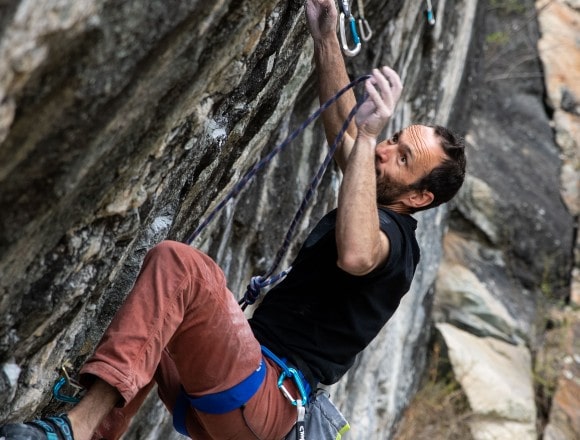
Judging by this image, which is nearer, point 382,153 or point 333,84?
point 382,153

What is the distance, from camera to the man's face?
3.40m

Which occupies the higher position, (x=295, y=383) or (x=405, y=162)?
(x=405, y=162)

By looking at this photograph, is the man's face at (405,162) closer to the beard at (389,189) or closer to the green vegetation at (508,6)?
the beard at (389,189)

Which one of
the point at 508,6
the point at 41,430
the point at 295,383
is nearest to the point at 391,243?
the point at 295,383

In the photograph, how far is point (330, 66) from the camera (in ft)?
12.1

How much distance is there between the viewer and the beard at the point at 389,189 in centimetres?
340

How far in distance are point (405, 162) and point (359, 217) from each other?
474 mm

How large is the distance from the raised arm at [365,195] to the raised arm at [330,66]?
49 cm

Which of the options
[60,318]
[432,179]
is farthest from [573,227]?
[60,318]

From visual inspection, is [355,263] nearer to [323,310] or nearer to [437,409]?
[323,310]

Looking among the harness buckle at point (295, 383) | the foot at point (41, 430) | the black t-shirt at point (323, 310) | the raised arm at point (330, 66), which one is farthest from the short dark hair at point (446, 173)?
the foot at point (41, 430)

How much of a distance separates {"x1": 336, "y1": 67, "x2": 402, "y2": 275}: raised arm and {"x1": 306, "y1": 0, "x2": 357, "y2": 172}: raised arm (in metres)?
0.49

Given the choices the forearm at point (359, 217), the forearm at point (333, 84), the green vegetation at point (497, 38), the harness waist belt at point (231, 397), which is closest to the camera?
the forearm at point (359, 217)

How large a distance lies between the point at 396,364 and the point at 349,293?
4484 millimetres
